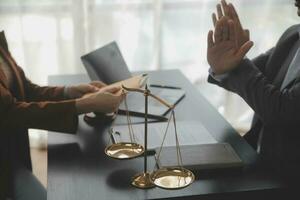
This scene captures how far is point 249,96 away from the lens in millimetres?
1242

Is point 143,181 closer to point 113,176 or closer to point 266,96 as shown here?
point 113,176

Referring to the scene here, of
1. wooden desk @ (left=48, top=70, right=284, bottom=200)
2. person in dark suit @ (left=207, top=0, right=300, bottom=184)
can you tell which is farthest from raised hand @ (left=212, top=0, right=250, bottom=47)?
wooden desk @ (left=48, top=70, right=284, bottom=200)

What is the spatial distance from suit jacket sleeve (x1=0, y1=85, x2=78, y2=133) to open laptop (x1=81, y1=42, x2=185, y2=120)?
240 millimetres

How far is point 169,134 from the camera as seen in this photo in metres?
1.30

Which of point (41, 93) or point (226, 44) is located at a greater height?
point (226, 44)

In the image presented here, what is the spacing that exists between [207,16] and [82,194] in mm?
1655

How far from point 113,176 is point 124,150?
8 cm

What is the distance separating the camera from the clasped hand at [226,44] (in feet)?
4.18

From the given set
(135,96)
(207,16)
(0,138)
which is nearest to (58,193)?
(0,138)

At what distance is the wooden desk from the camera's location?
103 cm

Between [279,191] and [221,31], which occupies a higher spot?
[221,31]

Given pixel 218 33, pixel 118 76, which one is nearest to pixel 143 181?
pixel 218 33

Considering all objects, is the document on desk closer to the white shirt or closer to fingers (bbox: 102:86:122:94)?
fingers (bbox: 102:86:122:94)

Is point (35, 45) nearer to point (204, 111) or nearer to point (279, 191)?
point (204, 111)
